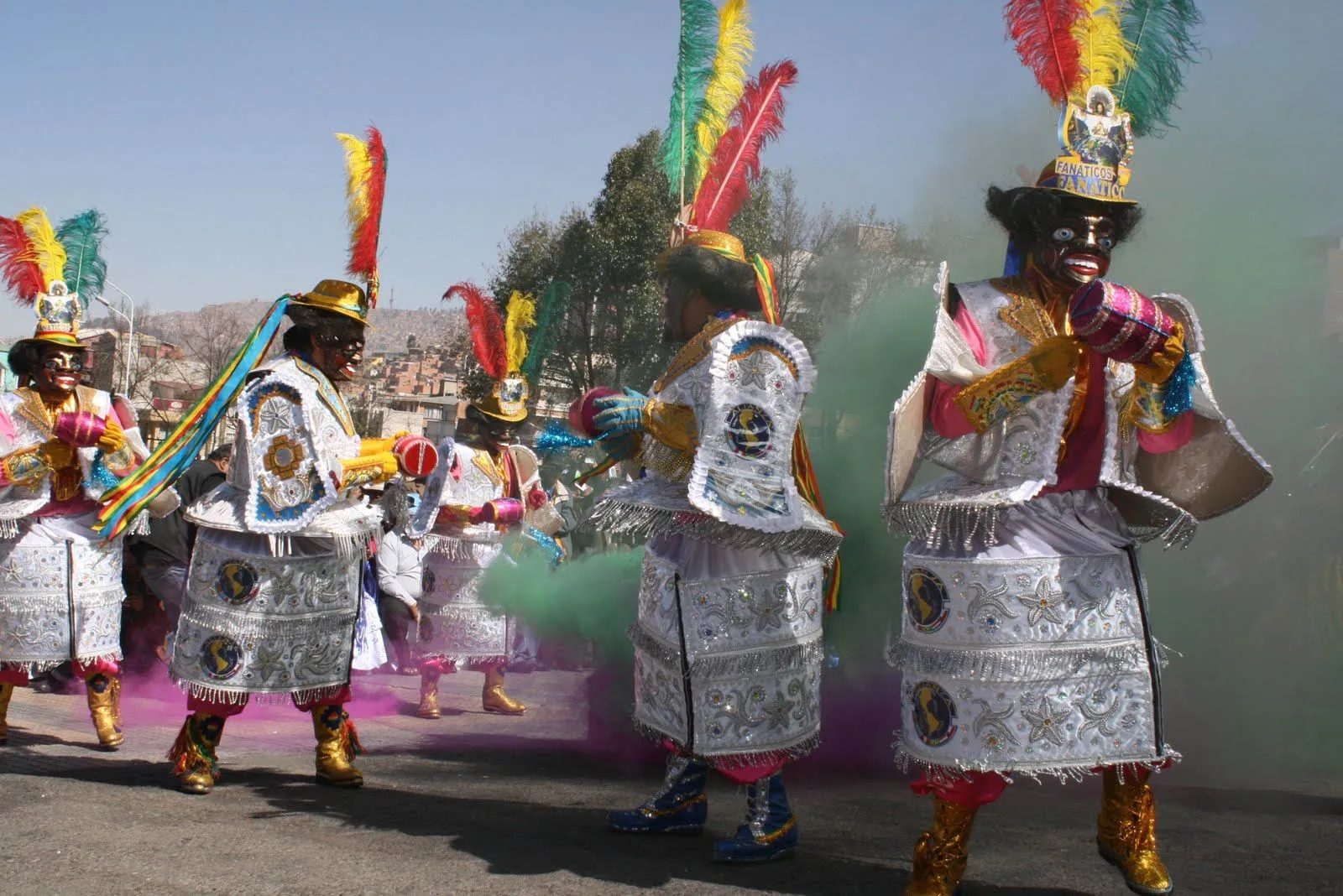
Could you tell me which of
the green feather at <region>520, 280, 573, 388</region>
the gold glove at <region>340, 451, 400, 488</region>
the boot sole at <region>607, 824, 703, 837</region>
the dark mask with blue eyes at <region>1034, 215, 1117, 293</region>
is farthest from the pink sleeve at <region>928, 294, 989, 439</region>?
the green feather at <region>520, 280, 573, 388</region>

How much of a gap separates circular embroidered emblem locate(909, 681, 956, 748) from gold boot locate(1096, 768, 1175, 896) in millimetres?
542

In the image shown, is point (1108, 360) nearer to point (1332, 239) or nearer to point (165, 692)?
point (1332, 239)

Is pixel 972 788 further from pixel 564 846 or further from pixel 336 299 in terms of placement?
pixel 336 299

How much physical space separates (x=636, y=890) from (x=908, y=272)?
5.50 m

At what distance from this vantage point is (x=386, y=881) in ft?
12.2

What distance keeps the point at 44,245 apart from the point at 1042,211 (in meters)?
5.29

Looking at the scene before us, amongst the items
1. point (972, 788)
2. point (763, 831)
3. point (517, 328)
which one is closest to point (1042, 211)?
point (972, 788)

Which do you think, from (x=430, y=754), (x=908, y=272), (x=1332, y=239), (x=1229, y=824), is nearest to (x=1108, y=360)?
(x=1229, y=824)

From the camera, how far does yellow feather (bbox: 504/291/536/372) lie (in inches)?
336

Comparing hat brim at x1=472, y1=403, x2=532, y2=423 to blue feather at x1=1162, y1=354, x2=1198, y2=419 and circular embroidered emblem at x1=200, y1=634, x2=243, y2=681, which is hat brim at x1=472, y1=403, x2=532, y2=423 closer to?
circular embroidered emblem at x1=200, y1=634, x2=243, y2=681

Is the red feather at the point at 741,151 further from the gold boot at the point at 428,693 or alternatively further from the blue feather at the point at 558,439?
the gold boot at the point at 428,693

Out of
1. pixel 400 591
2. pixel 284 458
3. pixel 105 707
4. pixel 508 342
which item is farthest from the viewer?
pixel 400 591

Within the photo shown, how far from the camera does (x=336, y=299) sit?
204 inches

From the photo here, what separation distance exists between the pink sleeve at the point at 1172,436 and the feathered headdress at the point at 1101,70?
0.68 metres
